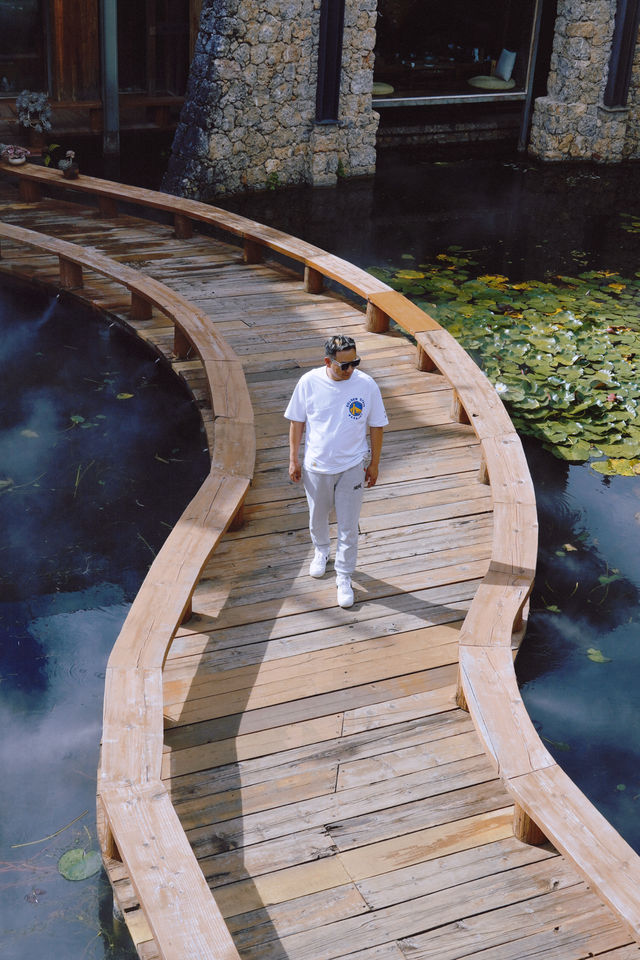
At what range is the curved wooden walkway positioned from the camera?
3912 millimetres

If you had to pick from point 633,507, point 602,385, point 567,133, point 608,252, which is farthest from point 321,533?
point 567,133

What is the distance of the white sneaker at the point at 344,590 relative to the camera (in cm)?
559

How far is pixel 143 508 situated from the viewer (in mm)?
7328

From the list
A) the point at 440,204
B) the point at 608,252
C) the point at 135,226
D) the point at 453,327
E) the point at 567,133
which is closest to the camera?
the point at 453,327

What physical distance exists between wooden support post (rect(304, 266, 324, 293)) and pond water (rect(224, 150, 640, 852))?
1674 millimetres

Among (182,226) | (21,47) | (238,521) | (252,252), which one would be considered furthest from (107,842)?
(21,47)

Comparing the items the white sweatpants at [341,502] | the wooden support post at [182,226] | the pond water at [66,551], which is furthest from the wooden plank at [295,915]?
the wooden support post at [182,226]

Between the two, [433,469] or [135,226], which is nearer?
[433,469]

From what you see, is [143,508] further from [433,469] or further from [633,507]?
[633,507]

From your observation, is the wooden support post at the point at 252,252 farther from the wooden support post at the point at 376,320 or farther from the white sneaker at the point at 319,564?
the white sneaker at the point at 319,564

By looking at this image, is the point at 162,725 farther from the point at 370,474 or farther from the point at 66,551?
the point at 66,551

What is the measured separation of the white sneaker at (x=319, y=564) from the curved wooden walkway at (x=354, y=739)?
2.8 inches

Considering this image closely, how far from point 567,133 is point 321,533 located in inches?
535

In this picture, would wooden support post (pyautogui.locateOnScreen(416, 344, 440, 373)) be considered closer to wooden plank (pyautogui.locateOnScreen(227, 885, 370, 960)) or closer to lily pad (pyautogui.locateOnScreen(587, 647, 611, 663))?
lily pad (pyautogui.locateOnScreen(587, 647, 611, 663))
